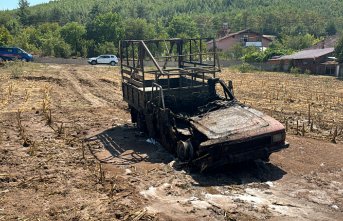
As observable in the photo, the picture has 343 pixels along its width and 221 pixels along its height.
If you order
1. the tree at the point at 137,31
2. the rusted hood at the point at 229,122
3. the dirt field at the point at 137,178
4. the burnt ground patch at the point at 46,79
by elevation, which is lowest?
the dirt field at the point at 137,178

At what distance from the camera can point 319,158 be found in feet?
30.3

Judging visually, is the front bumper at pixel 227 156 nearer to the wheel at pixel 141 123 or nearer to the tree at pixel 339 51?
the wheel at pixel 141 123

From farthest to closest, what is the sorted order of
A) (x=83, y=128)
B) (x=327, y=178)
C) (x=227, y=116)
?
(x=83, y=128) < (x=227, y=116) < (x=327, y=178)

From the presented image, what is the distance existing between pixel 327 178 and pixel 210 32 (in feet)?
264

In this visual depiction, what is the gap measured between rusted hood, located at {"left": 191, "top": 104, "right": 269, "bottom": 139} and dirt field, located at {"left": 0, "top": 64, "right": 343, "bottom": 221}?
906mm

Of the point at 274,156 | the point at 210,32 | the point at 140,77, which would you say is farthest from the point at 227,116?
the point at 210,32

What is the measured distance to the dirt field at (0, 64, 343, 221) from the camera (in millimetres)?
6445

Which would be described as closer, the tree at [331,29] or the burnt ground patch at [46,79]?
the burnt ground patch at [46,79]

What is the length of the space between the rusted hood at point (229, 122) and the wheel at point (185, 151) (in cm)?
40

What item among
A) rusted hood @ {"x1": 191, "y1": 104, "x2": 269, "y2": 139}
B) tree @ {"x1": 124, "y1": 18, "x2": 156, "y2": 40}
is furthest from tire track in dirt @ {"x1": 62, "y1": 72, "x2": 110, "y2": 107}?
tree @ {"x1": 124, "y1": 18, "x2": 156, "y2": 40}

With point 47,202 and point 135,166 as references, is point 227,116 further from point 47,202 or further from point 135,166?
point 47,202

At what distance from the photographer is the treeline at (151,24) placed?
53781 mm

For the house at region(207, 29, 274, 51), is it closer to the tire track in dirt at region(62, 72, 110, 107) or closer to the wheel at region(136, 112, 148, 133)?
the tire track in dirt at region(62, 72, 110, 107)

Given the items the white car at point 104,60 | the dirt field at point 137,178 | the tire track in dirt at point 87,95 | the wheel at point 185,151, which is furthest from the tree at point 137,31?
the wheel at point 185,151
